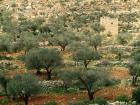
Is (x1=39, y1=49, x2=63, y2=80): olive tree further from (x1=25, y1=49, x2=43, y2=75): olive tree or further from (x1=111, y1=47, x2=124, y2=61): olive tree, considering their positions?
(x1=111, y1=47, x2=124, y2=61): olive tree

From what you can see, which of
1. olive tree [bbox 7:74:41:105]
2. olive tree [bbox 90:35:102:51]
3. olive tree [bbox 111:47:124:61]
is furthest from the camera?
olive tree [bbox 90:35:102:51]

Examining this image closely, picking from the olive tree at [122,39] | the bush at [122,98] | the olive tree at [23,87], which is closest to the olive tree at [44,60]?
the olive tree at [23,87]

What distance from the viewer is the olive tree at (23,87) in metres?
27.4

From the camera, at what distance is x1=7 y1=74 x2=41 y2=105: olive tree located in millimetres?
27438

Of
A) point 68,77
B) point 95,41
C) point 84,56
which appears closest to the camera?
point 68,77

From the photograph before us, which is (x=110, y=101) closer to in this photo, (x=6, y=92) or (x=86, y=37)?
(x=6, y=92)

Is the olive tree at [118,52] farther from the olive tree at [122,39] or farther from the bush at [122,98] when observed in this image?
the bush at [122,98]

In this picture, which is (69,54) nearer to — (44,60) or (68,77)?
(44,60)

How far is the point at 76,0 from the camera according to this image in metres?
89.3

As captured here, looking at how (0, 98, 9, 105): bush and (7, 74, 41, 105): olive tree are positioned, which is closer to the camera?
(7, 74, 41, 105): olive tree

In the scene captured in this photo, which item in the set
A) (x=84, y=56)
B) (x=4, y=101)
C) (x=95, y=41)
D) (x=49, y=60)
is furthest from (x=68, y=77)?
(x=95, y=41)

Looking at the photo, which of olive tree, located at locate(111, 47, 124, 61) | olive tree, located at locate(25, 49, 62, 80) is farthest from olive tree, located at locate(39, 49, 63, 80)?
olive tree, located at locate(111, 47, 124, 61)

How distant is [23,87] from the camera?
90.0 ft

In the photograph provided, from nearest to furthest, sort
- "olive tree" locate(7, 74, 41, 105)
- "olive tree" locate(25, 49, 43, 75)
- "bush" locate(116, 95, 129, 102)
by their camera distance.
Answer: "olive tree" locate(7, 74, 41, 105)
"bush" locate(116, 95, 129, 102)
"olive tree" locate(25, 49, 43, 75)
